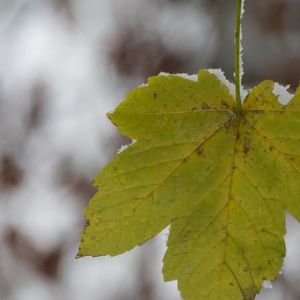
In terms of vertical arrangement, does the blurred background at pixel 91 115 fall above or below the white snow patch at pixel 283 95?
above

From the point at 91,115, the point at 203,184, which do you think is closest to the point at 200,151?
the point at 203,184

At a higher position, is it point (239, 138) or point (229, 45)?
point (229, 45)

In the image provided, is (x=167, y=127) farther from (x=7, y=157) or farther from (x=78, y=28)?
(x=78, y=28)

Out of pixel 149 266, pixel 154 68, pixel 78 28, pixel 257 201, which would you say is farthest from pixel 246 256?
pixel 78 28

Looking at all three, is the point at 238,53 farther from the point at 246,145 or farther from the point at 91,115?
the point at 91,115

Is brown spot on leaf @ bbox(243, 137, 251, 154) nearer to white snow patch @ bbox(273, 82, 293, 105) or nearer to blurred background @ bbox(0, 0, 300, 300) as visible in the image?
white snow patch @ bbox(273, 82, 293, 105)

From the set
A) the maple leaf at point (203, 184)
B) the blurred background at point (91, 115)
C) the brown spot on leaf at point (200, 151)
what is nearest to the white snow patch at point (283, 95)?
the maple leaf at point (203, 184)

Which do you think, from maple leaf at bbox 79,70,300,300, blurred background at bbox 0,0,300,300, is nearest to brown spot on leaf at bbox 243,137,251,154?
maple leaf at bbox 79,70,300,300

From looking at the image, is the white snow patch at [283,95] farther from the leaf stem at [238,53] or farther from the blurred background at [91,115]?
the blurred background at [91,115]
